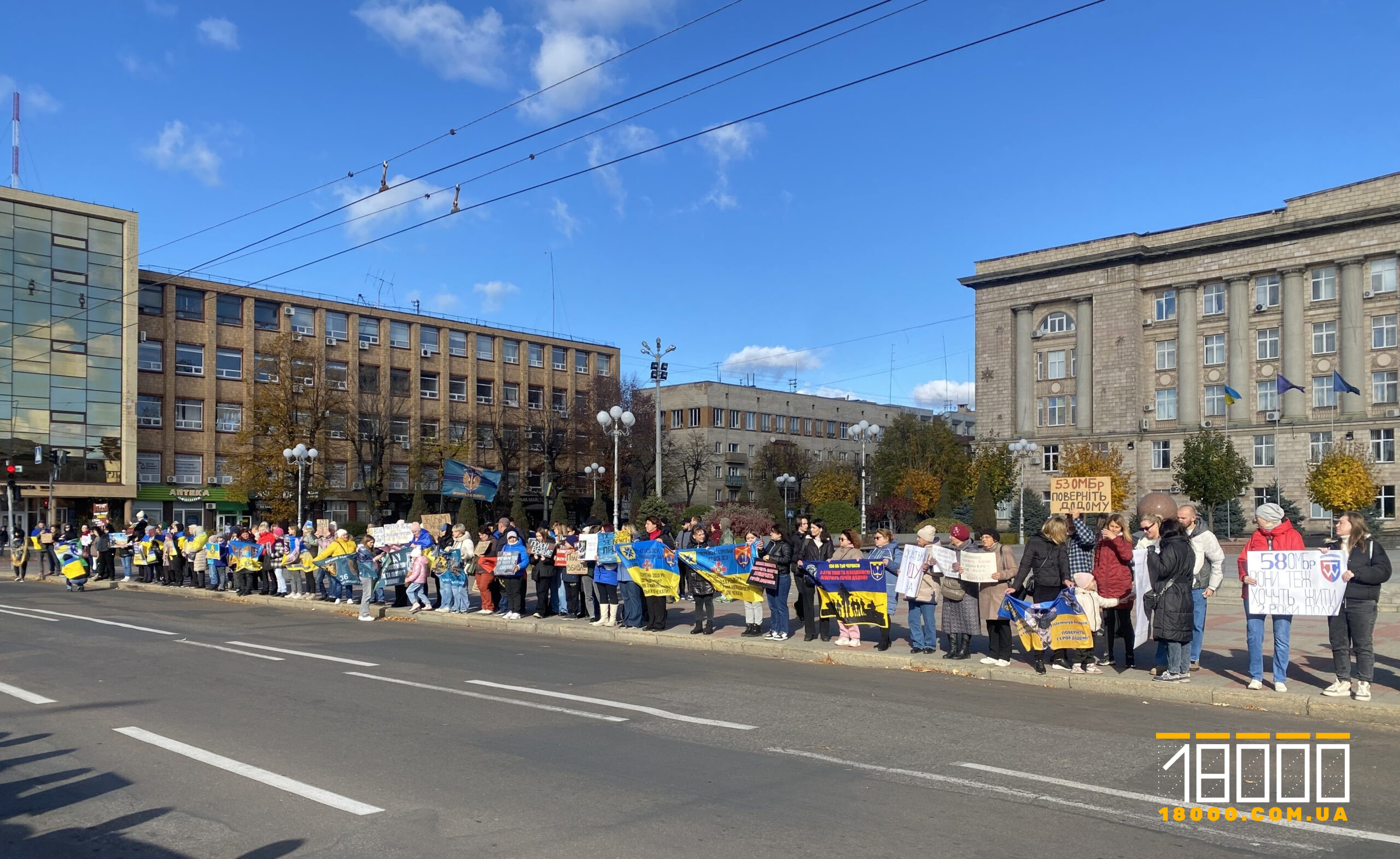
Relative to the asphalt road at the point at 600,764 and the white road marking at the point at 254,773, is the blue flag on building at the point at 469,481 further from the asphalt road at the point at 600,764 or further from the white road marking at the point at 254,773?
the white road marking at the point at 254,773

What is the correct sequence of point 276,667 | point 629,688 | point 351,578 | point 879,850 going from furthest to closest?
1. point 351,578
2. point 276,667
3. point 629,688
4. point 879,850

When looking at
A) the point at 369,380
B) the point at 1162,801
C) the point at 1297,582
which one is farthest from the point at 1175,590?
the point at 369,380

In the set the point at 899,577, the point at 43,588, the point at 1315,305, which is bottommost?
the point at 43,588

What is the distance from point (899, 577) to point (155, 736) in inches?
357

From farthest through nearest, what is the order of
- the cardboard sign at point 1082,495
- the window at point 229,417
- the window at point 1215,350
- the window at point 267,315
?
the window at point 267,315 < the window at point 1215,350 < the window at point 229,417 < the cardboard sign at point 1082,495

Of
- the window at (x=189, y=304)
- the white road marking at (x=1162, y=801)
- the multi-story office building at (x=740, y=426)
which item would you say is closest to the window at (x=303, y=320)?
the window at (x=189, y=304)

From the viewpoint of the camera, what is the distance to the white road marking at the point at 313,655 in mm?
Answer: 13664

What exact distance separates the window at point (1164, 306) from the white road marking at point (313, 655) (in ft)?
A: 218

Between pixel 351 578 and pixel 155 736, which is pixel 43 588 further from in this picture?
pixel 155 736

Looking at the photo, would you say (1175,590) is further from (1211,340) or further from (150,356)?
(150,356)

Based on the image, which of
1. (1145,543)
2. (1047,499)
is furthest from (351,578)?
(1047,499)

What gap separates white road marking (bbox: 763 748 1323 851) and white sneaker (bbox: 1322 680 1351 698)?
15.7 ft

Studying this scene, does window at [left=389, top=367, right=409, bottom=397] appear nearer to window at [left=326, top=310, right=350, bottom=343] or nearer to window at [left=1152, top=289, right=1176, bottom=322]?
window at [left=326, top=310, right=350, bottom=343]

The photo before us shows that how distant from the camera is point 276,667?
43.1 ft
